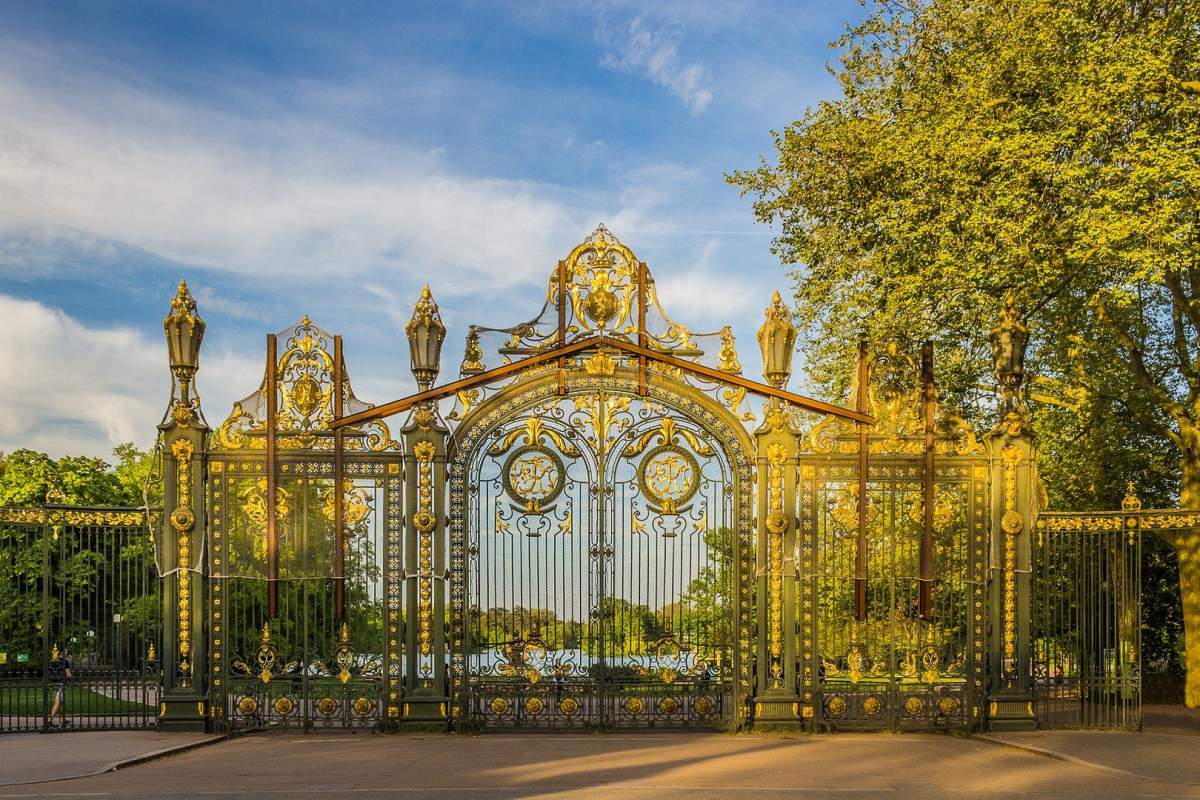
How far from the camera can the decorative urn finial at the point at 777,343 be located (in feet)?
40.8

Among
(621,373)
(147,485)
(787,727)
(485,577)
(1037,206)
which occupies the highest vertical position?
(1037,206)

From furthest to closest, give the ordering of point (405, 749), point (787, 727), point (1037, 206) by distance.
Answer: point (1037, 206), point (787, 727), point (405, 749)

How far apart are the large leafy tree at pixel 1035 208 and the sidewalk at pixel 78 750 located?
32.9 feet

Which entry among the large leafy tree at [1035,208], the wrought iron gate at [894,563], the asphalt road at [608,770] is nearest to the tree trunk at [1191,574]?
the large leafy tree at [1035,208]

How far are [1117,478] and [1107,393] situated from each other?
1.57 meters

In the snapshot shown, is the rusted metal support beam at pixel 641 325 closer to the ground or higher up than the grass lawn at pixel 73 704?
higher up

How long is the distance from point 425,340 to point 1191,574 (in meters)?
11.0

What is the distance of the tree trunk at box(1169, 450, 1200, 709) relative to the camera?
15.7 meters

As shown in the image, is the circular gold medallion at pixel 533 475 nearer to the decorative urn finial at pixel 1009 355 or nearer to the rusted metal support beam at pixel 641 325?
the rusted metal support beam at pixel 641 325

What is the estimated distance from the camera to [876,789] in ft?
30.0

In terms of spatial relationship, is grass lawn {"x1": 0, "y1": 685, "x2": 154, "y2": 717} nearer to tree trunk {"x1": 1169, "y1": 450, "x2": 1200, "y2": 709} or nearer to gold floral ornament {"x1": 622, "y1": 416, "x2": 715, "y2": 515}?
gold floral ornament {"x1": 622, "y1": 416, "x2": 715, "y2": 515}

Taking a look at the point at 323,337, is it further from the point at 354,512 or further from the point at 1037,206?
the point at 1037,206

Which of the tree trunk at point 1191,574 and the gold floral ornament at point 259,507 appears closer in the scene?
the gold floral ornament at point 259,507

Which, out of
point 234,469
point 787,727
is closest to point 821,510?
point 787,727
